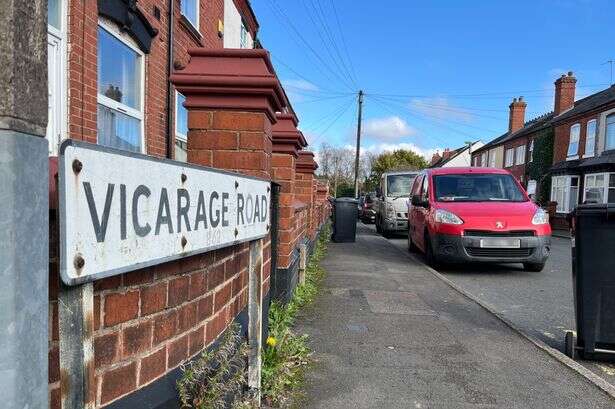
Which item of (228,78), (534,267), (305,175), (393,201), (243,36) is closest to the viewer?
(228,78)

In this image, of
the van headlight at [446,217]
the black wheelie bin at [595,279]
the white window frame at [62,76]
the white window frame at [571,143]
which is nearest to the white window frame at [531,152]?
the white window frame at [571,143]

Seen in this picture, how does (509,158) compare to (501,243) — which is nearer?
(501,243)

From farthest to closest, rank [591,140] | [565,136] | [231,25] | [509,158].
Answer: [509,158] < [565,136] < [591,140] < [231,25]

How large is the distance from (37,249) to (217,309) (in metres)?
1.26

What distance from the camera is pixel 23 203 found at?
2.72 feet

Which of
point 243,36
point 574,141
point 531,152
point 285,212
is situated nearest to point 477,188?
point 285,212

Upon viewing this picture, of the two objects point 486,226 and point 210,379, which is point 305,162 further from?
point 210,379

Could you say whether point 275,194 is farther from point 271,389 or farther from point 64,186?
point 64,186

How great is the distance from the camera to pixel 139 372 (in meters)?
1.45

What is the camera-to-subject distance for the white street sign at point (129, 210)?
990mm

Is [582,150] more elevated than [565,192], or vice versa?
[582,150]

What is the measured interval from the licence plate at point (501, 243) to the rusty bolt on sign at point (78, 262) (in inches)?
285

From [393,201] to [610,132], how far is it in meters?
16.0

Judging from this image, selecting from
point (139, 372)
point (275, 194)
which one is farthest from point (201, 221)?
point (275, 194)
